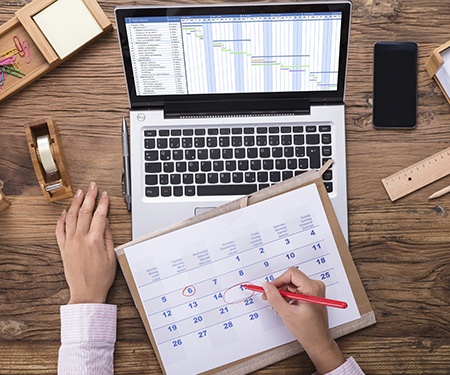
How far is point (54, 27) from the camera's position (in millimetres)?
993

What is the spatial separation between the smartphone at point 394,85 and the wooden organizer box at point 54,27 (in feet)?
1.53

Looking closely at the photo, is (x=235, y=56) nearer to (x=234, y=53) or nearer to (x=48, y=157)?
(x=234, y=53)

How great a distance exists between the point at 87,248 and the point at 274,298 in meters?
0.32

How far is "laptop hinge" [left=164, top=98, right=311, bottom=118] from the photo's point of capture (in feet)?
3.23

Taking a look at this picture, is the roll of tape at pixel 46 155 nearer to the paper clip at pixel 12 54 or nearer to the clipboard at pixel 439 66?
the paper clip at pixel 12 54

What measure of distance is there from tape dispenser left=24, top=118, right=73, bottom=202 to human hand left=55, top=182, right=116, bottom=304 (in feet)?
0.11

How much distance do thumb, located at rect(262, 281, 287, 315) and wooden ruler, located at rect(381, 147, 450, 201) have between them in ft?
0.85

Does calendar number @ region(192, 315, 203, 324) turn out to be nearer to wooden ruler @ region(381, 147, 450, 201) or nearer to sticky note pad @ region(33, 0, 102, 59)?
wooden ruler @ region(381, 147, 450, 201)

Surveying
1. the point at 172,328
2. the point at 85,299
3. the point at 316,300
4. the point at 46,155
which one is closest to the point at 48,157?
the point at 46,155

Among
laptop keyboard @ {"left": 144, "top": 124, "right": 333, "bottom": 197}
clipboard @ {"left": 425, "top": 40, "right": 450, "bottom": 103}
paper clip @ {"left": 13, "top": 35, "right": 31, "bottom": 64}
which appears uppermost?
paper clip @ {"left": 13, "top": 35, "right": 31, "bottom": 64}

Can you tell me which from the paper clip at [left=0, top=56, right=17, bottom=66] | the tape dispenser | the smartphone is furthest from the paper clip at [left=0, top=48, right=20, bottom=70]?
the smartphone

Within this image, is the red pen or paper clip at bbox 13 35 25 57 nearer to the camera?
the red pen

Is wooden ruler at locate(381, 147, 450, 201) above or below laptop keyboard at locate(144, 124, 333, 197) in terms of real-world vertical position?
below

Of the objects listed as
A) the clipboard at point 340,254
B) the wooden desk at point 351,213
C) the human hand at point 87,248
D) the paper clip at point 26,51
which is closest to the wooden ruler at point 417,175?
the wooden desk at point 351,213
